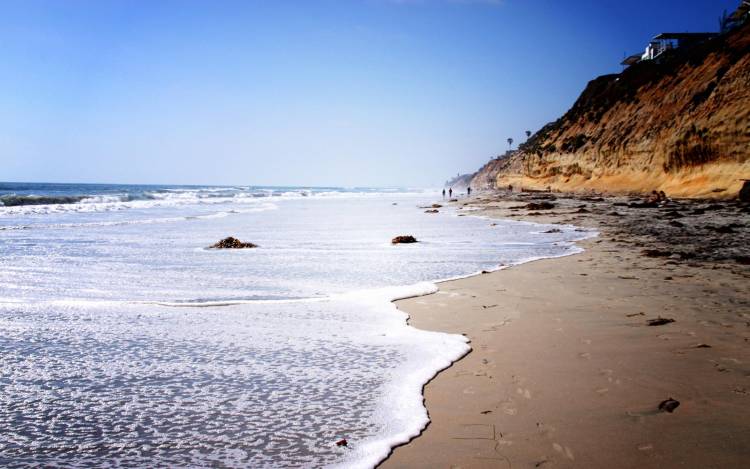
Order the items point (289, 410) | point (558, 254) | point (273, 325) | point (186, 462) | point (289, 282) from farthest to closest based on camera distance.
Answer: point (558, 254) < point (289, 282) < point (273, 325) < point (289, 410) < point (186, 462)

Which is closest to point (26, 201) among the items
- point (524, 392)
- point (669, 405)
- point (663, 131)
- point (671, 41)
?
point (524, 392)

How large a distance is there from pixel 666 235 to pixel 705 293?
658 cm

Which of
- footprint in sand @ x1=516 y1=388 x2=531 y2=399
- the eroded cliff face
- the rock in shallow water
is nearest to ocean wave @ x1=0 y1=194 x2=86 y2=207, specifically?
the rock in shallow water

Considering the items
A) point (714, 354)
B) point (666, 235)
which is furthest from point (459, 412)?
point (666, 235)

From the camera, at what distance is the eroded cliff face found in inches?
979

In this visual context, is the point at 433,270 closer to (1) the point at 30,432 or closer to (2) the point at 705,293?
(2) the point at 705,293

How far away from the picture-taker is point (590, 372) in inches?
128

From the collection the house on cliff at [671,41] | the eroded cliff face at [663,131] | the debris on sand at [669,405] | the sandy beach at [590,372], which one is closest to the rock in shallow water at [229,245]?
the sandy beach at [590,372]

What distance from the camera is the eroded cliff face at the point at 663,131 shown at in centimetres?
2486

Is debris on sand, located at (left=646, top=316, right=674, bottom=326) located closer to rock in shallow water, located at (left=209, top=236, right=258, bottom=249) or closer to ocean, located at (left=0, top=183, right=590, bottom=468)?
ocean, located at (left=0, top=183, right=590, bottom=468)

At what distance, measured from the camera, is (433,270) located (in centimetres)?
772

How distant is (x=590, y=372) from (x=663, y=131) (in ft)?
113

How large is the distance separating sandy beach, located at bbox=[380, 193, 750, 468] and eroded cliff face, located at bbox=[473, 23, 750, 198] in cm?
2211

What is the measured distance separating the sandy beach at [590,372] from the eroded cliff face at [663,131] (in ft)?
72.5
